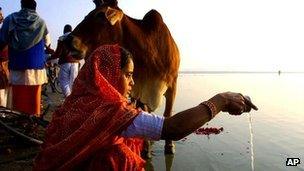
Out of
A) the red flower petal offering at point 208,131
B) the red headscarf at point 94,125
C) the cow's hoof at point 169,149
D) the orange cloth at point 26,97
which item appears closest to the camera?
the red headscarf at point 94,125

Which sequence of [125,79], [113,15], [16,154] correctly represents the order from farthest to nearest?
[113,15]
[16,154]
[125,79]

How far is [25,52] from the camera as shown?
22.6ft

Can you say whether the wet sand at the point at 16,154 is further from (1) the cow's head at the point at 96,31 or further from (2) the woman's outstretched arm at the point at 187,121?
(2) the woman's outstretched arm at the point at 187,121

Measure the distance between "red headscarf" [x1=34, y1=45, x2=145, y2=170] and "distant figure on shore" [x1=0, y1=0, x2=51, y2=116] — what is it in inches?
157

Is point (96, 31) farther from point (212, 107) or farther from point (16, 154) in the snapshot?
point (212, 107)

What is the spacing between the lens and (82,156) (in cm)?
284

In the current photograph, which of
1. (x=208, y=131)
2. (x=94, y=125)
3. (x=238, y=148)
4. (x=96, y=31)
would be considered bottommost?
(x=208, y=131)

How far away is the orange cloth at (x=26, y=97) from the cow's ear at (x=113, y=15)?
1448 millimetres

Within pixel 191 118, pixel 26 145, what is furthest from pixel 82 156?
pixel 26 145

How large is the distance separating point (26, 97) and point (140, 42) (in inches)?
71.2

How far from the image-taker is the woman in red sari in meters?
2.70

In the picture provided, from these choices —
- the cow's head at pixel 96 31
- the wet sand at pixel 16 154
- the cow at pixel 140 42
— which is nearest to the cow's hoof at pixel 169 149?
the cow at pixel 140 42

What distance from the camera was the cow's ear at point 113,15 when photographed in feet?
22.4

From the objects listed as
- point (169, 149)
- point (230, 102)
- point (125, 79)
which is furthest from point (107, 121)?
point (169, 149)
